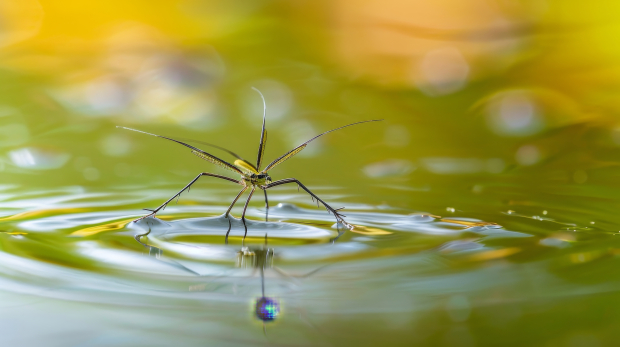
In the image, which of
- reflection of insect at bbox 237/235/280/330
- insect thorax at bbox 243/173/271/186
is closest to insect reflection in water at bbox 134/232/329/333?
reflection of insect at bbox 237/235/280/330

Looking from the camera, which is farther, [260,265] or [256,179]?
[256,179]

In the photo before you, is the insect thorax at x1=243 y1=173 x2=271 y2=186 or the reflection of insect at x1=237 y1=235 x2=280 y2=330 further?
the insect thorax at x1=243 y1=173 x2=271 y2=186

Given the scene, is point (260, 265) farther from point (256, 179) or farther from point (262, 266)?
point (256, 179)

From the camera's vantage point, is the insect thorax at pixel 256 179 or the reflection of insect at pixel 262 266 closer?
the reflection of insect at pixel 262 266

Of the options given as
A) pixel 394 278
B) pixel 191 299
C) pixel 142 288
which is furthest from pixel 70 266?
pixel 394 278

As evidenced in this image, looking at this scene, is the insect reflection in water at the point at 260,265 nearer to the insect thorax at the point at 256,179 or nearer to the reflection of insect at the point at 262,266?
the reflection of insect at the point at 262,266

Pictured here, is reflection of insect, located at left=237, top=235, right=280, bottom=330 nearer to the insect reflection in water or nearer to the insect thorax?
the insect reflection in water

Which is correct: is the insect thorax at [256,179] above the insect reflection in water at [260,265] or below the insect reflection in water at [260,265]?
above

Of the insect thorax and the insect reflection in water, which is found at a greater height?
the insect thorax

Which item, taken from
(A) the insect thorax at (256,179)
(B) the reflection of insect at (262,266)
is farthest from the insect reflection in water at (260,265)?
(A) the insect thorax at (256,179)

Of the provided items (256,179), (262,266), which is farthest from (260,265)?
(256,179)
